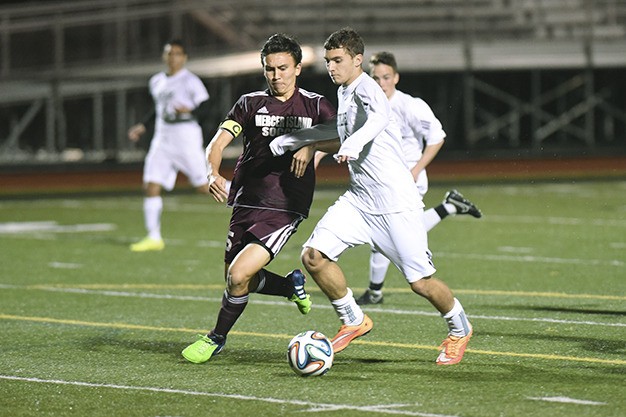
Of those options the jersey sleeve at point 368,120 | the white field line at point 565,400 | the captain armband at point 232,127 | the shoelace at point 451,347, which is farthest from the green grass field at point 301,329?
the captain armband at point 232,127

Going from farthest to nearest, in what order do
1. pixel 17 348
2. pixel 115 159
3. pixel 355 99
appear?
pixel 115 159 < pixel 17 348 < pixel 355 99

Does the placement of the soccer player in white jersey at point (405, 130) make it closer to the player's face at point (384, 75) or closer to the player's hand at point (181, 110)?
the player's face at point (384, 75)

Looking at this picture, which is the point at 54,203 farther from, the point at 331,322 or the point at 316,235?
the point at 316,235

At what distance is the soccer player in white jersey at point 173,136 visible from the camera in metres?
15.2

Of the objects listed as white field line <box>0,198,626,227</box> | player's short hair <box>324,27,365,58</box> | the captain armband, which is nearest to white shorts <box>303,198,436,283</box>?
the captain armband

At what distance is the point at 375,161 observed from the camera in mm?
7898

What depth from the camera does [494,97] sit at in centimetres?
2912

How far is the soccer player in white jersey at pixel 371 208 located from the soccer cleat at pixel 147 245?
7.13 metres

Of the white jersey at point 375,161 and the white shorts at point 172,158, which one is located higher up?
the white jersey at point 375,161

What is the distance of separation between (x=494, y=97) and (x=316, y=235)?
71.3 ft

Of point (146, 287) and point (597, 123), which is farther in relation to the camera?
point (597, 123)

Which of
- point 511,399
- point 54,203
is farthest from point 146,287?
point 54,203

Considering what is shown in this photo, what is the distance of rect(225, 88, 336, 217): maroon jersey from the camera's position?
8195 millimetres

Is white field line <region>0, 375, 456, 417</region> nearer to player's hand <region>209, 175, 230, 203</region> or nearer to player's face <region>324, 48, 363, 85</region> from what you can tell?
player's hand <region>209, 175, 230, 203</region>
